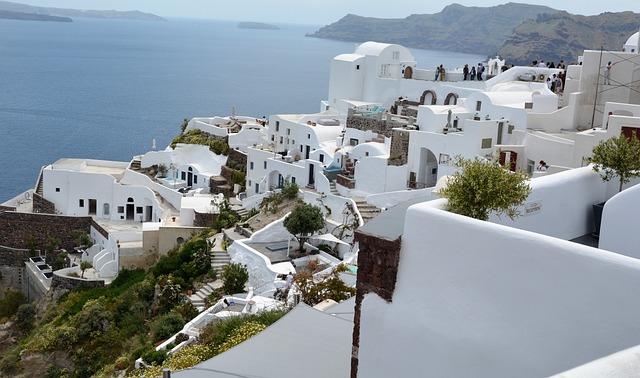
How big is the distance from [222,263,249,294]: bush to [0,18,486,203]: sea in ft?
117

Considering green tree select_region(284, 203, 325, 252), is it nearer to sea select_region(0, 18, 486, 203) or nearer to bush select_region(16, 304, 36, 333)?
bush select_region(16, 304, 36, 333)

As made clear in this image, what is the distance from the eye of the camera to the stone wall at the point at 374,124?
1379 inches

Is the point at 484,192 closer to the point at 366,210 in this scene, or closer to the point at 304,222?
the point at 304,222

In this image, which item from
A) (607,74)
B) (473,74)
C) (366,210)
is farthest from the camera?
(473,74)

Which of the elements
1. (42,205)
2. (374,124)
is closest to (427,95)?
(374,124)

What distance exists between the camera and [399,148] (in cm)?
3108

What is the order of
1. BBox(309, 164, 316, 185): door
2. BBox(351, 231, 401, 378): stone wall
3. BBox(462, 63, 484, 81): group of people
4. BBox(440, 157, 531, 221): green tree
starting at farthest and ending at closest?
1. BBox(462, 63, 484, 81): group of people
2. BBox(309, 164, 316, 185): door
3. BBox(440, 157, 531, 221): green tree
4. BBox(351, 231, 401, 378): stone wall

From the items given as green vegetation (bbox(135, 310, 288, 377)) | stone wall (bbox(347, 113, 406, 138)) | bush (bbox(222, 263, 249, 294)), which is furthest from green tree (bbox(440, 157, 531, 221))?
stone wall (bbox(347, 113, 406, 138))

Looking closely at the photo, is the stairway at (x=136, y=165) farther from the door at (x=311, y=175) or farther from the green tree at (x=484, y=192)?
the green tree at (x=484, y=192)

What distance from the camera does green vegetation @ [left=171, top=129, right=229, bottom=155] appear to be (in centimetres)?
4225

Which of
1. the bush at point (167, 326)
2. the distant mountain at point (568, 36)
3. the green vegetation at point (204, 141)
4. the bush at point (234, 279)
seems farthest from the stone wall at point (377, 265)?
the distant mountain at point (568, 36)

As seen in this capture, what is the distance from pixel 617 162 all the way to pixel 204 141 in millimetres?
35267

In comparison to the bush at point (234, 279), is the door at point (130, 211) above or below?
below

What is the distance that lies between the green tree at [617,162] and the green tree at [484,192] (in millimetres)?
1964
